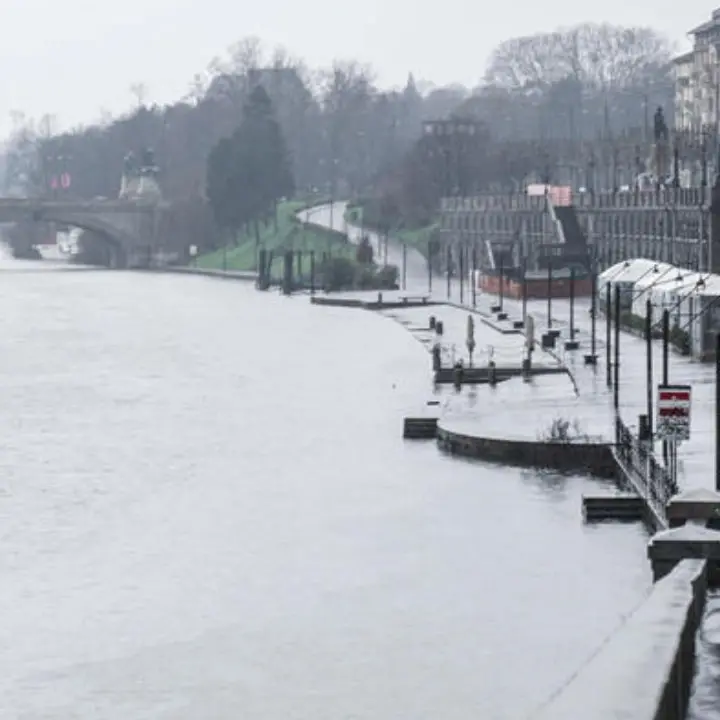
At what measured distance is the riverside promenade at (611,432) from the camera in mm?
19172

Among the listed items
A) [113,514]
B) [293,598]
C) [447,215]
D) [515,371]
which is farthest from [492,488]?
[447,215]

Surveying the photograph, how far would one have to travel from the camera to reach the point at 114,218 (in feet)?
503

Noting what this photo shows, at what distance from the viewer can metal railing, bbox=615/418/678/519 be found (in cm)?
3444

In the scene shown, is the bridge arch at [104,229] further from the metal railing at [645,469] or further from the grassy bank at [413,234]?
the metal railing at [645,469]

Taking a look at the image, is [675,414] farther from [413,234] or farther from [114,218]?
[114,218]

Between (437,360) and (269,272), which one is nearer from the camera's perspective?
(437,360)

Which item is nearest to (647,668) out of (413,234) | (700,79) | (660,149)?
(660,149)

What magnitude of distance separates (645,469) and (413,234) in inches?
4028

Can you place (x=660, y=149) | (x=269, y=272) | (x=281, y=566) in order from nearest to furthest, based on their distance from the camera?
(x=281, y=566), (x=660, y=149), (x=269, y=272)

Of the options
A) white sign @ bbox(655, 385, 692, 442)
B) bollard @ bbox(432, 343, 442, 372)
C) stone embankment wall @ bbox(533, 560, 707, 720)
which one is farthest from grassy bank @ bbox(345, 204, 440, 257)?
stone embankment wall @ bbox(533, 560, 707, 720)

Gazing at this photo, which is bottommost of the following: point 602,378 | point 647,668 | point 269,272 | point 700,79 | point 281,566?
point 281,566

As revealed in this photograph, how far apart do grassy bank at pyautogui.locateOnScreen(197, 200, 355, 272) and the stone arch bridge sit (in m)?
5.03

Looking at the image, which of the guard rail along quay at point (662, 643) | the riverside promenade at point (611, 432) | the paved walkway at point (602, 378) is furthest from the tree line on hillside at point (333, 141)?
the guard rail along quay at point (662, 643)

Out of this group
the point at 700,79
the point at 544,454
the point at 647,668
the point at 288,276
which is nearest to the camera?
the point at 647,668
